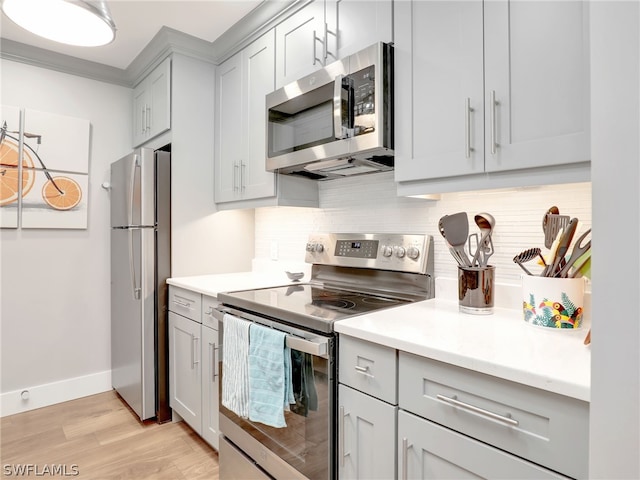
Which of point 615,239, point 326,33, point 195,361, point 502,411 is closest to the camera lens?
point 615,239

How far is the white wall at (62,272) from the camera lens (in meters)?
2.55

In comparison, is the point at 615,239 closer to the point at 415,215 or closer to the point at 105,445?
the point at 415,215

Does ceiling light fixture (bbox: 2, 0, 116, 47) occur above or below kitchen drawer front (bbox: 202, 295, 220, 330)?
above

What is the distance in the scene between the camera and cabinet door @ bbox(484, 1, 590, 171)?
39.7 inches

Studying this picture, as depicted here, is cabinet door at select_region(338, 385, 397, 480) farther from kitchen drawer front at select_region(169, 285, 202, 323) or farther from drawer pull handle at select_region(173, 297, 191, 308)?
drawer pull handle at select_region(173, 297, 191, 308)

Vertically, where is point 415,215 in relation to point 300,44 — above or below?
below

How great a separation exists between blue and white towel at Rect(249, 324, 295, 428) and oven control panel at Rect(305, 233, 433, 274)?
0.65 meters

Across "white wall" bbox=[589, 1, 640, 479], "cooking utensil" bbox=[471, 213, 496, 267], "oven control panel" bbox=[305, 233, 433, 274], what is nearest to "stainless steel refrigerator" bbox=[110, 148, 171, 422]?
"oven control panel" bbox=[305, 233, 433, 274]

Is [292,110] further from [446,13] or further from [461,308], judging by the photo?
[461,308]

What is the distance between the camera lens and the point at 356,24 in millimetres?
1591

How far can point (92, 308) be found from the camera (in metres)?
2.86

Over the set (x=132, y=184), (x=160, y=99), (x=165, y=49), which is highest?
(x=165, y=49)

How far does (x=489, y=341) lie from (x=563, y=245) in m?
0.40

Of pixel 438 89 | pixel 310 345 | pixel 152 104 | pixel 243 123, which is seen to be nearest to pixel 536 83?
pixel 438 89
